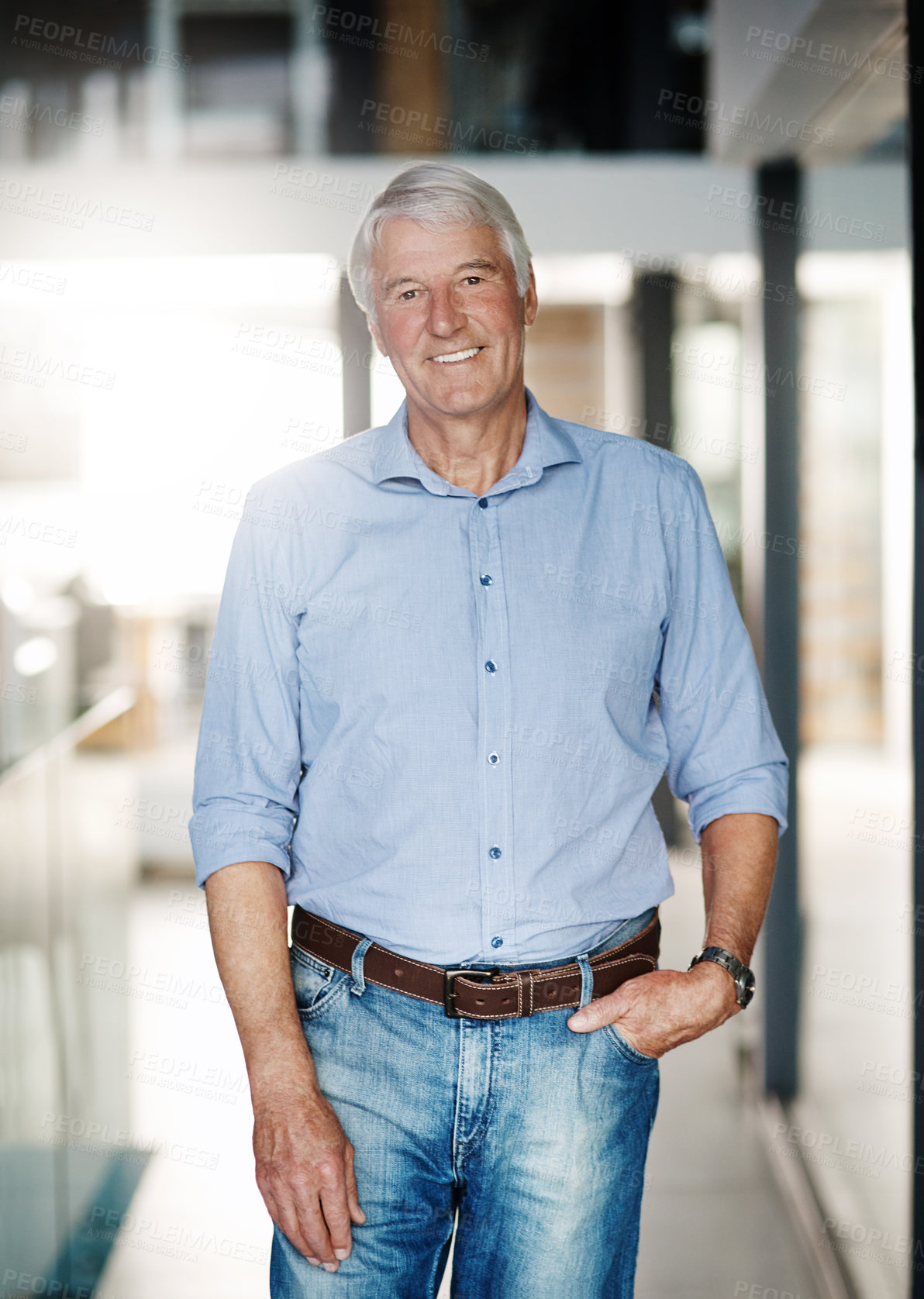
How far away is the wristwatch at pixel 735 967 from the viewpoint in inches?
48.6

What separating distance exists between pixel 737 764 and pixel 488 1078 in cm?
40

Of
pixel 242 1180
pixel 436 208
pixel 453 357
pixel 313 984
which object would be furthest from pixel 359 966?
pixel 242 1180

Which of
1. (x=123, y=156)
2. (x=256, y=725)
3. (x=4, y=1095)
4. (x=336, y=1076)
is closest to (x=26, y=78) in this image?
(x=123, y=156)

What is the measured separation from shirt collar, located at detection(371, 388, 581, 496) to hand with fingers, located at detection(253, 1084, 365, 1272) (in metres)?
0.59

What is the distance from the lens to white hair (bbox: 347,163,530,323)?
49.4 inches

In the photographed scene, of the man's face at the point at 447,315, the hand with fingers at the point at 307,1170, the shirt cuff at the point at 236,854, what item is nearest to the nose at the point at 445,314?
the man's face at the point at 447,315

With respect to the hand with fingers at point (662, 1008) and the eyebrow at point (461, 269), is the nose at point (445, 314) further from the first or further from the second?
the hand with fingers at point (662, 1008)

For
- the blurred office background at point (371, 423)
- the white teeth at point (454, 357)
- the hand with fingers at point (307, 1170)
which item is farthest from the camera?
the blurred office background at point (371, 423)

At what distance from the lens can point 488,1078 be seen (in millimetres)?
1186

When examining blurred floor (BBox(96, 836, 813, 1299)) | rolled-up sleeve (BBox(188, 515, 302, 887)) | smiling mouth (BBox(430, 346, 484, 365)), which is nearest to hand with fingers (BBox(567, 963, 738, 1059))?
rolled-up sleeve (BBox(188, 515, 302, 887))

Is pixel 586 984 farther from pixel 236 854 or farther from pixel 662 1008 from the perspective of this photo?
pixel 236 854

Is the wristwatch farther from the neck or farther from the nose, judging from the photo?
the nose

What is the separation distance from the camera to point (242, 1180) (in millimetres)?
2814

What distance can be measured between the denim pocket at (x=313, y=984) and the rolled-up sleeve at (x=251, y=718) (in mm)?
94
